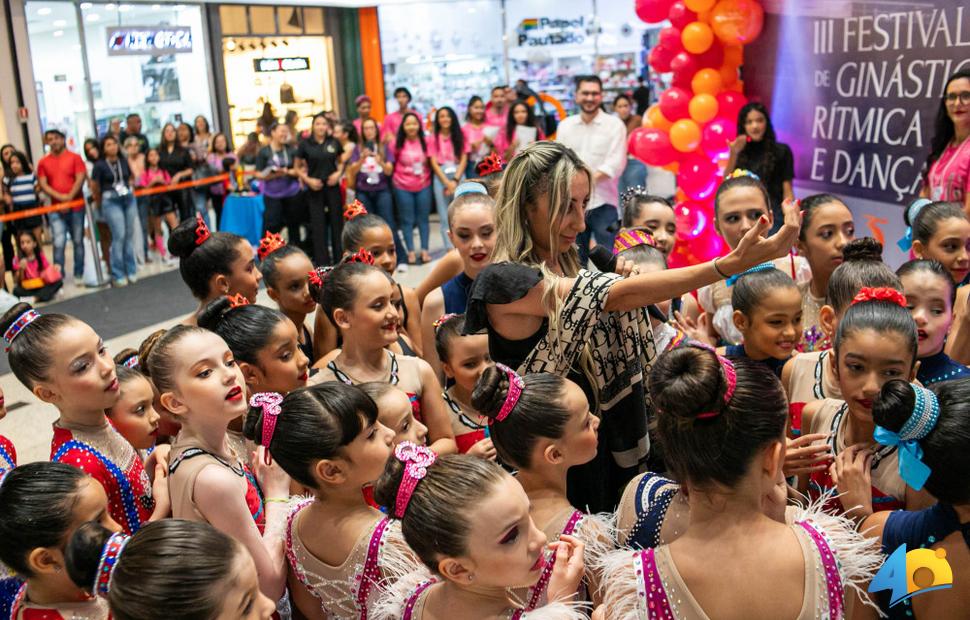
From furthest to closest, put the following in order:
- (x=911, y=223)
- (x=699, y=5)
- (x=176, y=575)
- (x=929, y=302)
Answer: (x=699, y=5)
(x=911, y=223)
(x=929, y=302)
(x=176, y=575)

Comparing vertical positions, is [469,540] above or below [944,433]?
below

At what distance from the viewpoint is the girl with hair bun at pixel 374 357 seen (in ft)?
8.75

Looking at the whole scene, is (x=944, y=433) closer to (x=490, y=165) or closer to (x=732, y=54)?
(x=490, y=165)

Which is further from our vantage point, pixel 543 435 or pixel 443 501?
pixel 543 435

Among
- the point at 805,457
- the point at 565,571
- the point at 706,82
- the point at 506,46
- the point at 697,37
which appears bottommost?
the point at 565,571

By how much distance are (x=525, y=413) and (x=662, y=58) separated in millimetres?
4737

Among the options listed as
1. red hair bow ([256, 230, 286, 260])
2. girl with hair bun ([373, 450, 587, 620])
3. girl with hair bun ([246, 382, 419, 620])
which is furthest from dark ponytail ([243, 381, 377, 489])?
red hair bow ([256, 230, 286, 260])

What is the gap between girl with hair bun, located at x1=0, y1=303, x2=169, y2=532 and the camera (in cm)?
216

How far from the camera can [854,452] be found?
1902 millimetres

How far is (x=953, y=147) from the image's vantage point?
409 cm

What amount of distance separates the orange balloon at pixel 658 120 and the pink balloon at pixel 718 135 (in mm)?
364

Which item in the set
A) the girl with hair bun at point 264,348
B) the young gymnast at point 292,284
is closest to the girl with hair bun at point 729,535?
the girl with hair bun at point 264,348

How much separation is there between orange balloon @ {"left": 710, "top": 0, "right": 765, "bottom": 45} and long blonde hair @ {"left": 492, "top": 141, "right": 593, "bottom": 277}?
394 cm

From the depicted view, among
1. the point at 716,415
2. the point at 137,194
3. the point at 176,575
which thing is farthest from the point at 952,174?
the point at 137,194
